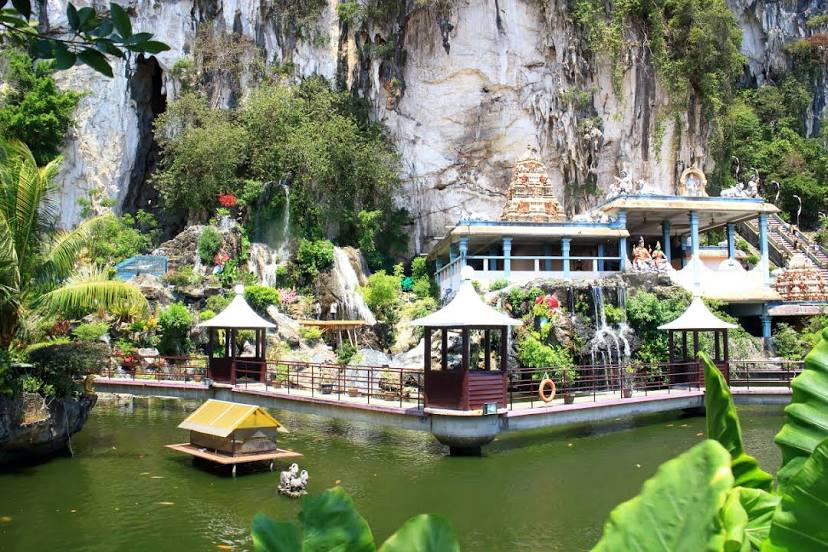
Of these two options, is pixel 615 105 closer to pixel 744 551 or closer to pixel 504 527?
pixel 504 527

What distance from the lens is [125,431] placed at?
16031 millimetres

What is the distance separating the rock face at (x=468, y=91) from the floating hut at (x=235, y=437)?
21226 millimetres

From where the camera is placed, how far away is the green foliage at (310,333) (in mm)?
23844

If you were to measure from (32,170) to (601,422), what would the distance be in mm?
13086

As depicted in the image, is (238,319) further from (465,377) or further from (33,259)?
(465,377)

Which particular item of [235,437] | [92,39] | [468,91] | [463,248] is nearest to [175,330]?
[463,248]

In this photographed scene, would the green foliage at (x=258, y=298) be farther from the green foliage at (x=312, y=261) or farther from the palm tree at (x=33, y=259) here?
the palm tree at (x=33, y=259)

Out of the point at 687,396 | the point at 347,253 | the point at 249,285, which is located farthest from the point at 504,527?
the point at 347,253

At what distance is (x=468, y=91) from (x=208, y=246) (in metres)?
14.2

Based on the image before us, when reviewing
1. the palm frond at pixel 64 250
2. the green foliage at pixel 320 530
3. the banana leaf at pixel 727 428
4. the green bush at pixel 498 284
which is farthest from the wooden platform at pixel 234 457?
the green bush at pixel 498 284

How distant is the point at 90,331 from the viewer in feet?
70.6

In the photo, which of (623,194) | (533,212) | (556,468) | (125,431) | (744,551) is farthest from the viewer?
(533,212)

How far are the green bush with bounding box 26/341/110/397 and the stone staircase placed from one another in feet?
91.7

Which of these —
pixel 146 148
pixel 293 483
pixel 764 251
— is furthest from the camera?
pixel 146 148
